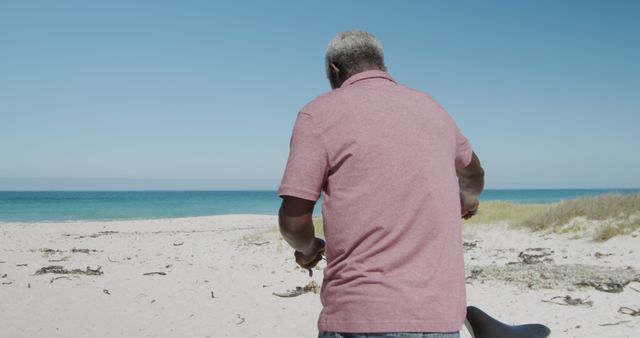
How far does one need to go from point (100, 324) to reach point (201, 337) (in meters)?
1.41

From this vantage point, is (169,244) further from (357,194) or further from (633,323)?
(357,194)

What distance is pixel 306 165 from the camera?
1772 mm

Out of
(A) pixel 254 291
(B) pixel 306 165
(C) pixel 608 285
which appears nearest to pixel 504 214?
(C) pixel 608 285

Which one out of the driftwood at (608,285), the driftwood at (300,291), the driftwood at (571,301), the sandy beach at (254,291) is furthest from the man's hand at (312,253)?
the driftwood at (608,285)

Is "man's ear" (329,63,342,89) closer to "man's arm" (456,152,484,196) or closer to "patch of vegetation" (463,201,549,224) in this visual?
"man's arm" (456,152,484,196)

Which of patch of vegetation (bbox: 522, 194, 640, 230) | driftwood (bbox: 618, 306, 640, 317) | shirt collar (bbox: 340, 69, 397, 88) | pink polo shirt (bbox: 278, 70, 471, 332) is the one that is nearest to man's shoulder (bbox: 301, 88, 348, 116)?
pink polo shirt (bbox: 278, 70, 471, 332)

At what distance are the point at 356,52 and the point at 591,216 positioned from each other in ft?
41.4

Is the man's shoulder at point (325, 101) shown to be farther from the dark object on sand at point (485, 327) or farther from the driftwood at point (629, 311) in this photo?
the driftwood at point (629, 311)

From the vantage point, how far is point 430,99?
6.36 ft

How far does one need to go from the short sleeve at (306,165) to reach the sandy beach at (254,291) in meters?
4.93

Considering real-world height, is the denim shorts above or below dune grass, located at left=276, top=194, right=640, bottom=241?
above

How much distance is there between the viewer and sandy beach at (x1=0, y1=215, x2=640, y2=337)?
6562 mm

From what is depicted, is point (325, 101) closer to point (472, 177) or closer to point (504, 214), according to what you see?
point (472, 177)

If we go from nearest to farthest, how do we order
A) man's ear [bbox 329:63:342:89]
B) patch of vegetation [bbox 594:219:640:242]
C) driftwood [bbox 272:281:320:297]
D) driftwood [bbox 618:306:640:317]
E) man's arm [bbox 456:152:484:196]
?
1. man's ear [bbox 329:63:342:89]
2. man's arm [bbox 456:152:484:196]
3. driftwood [bbox 618:306:640:317]
4. driftwood [bbox 272:281:320:297]
5. patch of vegetation [bbox 594:219:640:242]
